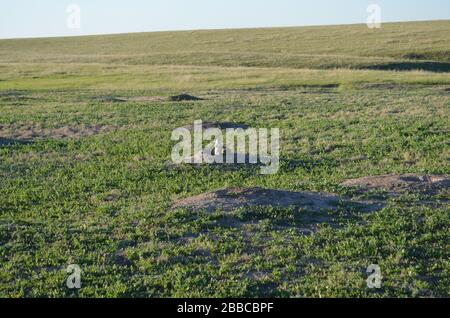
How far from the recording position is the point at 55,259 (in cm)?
1054

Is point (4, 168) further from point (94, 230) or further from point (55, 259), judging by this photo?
point (55, 259)

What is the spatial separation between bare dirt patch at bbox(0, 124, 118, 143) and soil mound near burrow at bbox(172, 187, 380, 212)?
13278 millimetres

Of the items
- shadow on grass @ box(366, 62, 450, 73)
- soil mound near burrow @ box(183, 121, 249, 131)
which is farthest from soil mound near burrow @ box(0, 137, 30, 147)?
shadow on grass @ box(366, 62, 450, 73)

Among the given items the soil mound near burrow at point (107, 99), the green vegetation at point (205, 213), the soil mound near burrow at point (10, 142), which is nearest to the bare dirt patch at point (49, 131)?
the green vegetation at point (205, 213)

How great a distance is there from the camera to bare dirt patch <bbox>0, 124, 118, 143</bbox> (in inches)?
1022

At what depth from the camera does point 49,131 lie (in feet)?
89.6

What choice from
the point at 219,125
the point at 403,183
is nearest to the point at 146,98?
the point at 219,125

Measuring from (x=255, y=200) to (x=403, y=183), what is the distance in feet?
13.0

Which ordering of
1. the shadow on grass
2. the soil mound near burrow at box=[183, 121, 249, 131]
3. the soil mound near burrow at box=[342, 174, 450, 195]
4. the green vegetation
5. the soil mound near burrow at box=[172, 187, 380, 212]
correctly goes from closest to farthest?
the green vegetation < the soil mound near burrow at box=[172, 187, 380, 212] < the soil mound near burrow at box=[342, 174, 450, 195] < the soil mound near burrow at box=[183, 121, 249, 131] < the shadow on grass

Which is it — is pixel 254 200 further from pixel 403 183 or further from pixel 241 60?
pixel 241 60

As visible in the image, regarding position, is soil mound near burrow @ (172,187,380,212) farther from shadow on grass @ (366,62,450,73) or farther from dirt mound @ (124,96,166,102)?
shadow on grass @ (366,62,450,73)

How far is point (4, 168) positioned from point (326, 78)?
39283 millimetres
